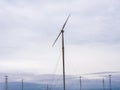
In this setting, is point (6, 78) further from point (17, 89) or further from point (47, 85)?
point (17, 89)

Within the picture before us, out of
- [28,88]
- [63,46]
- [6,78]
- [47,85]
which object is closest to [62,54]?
[63,46]

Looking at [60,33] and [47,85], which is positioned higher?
[60,33]

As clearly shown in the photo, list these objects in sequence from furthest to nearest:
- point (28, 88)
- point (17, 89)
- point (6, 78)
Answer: point (17, 89), point (28, 88), point (6, 78)

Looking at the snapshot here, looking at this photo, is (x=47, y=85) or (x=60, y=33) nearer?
(x=60, y=33)

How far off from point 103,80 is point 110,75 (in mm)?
3997

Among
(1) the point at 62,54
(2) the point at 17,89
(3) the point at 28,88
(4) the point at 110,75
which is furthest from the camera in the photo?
(2) the point at 17,89

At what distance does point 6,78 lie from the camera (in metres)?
84.7

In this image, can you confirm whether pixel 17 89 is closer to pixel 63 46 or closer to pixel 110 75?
pixel 110 75

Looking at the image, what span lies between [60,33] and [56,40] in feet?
4.33

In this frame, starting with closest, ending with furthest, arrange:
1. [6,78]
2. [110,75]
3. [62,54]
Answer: [62,54] → [6,78] → [110,75]

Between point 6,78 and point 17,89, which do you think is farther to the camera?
point 17,89

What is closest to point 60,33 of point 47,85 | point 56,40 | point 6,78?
point 56,40

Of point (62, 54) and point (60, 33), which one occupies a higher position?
point (60, 33)

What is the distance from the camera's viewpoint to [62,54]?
5644 cm
